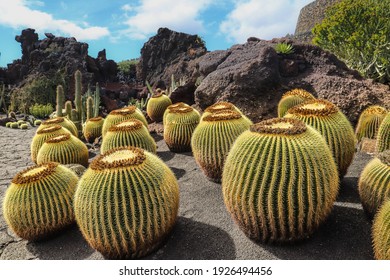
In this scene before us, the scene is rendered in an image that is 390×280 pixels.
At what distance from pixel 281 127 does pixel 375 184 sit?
3.50ft

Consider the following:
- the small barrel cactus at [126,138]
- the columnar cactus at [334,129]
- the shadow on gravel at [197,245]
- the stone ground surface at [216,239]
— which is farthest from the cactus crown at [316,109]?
the small barrel cactus at [126,138]

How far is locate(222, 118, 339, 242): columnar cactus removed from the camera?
116 inches

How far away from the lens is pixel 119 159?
345cm

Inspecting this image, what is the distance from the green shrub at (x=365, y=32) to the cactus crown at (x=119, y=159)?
11258 millimetres

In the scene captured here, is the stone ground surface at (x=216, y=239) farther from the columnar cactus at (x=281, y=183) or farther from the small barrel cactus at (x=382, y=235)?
the small barrel cactus at (x=382, y=235)

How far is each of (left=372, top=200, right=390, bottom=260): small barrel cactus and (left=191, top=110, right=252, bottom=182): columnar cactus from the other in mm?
2362

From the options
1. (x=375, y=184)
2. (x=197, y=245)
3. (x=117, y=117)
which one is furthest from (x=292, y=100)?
(x=197, y=245)

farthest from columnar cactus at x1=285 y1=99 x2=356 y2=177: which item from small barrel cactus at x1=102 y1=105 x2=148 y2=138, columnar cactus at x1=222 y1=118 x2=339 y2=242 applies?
small barrel cactus at x1=102 y1=105 x2=148 y2=138

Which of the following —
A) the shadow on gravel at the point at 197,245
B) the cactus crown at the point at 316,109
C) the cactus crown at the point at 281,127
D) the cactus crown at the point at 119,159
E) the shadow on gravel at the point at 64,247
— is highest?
the cactus crown at the point at 316,109

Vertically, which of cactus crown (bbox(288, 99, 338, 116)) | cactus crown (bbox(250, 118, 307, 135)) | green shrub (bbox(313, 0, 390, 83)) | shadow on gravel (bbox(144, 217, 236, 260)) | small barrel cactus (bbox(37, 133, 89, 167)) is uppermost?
green shrub (bbox(313, 0, 390, 83))

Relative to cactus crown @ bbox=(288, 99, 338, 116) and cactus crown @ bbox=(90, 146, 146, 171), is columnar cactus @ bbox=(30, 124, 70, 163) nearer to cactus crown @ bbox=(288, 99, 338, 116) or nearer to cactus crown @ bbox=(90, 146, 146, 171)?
cactus crown @ bbox=(90, 146, 146, 171)

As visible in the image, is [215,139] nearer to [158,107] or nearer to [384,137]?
[384,137]

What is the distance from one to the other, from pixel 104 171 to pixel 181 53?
18386 mm

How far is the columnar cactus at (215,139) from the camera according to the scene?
484 centimetres
